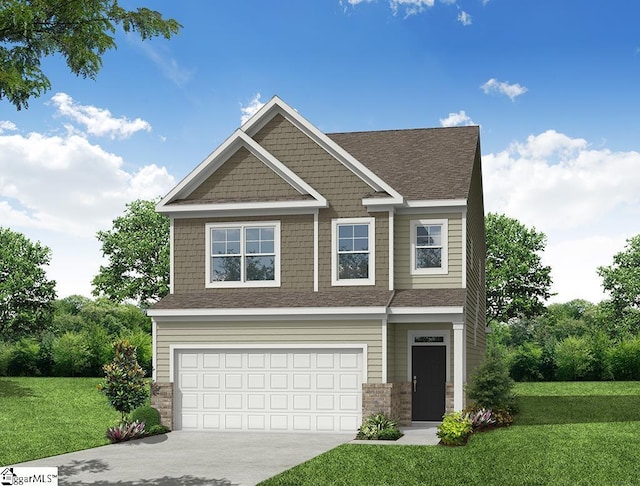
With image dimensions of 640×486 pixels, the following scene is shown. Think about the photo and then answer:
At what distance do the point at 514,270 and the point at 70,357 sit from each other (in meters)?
27.5

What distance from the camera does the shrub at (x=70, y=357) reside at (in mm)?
46531

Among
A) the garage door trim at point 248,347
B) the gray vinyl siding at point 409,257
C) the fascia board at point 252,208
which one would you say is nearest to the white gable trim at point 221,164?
the fascia board at point 252,208

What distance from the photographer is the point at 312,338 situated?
24.4 metres

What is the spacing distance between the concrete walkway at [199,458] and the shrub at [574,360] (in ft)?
81.2

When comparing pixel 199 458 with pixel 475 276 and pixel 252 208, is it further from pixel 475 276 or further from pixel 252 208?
pixel 475 276

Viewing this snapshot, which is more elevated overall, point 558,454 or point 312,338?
point 312,338

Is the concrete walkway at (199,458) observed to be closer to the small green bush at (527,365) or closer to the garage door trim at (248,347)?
the garage door trim at (248,347)

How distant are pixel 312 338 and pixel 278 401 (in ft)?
6.74

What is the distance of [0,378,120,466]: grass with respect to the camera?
2169cm

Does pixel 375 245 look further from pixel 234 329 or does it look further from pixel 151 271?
pixel 151 271

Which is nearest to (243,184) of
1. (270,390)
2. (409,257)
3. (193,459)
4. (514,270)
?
(409,257)

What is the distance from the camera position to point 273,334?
81.0 ft

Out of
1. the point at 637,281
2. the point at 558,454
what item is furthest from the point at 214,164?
the point at 637,281

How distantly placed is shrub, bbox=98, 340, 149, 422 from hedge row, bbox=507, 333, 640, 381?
92.6 feet
